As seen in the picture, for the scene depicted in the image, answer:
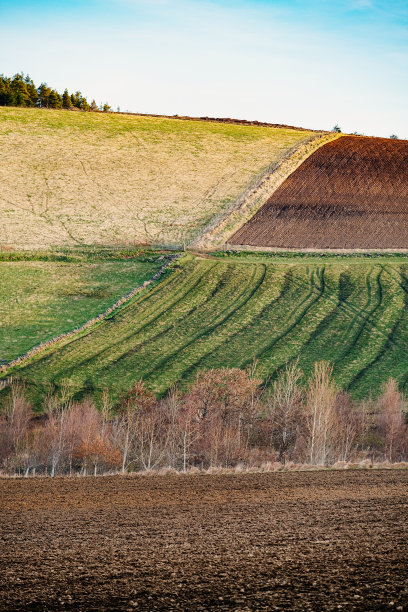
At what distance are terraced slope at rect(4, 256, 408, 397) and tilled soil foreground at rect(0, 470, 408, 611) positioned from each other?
16624 millimetres

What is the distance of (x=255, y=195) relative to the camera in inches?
2943

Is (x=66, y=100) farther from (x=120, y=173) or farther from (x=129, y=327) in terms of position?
(x=129, y=327)

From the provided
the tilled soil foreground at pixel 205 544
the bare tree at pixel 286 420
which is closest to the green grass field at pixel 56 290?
the bare tree at pixel 286 420

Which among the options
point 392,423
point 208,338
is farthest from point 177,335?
point 392,423

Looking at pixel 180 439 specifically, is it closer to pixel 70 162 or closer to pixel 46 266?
pixel 46 266

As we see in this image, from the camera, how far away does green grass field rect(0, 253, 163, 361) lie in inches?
1759

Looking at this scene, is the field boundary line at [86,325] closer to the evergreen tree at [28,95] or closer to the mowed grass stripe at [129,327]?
the mowed grass stripe at [129,327]

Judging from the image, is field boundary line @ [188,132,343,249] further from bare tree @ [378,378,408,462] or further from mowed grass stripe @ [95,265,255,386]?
bare tree @ [378,378,408,462]

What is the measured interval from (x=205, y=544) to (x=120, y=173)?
71.7m

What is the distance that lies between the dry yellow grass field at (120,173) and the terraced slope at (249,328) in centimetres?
1291

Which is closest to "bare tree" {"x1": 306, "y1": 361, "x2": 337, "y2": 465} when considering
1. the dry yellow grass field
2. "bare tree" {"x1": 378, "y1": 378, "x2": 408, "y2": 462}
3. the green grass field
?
"bare tree" {"x1": 378, "y1": 378, "x2": 408, "y2": 462}

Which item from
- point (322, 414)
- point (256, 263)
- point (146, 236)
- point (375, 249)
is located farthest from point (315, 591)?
point (146, 236)

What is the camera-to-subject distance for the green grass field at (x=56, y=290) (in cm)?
4469

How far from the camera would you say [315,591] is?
11.1 m
